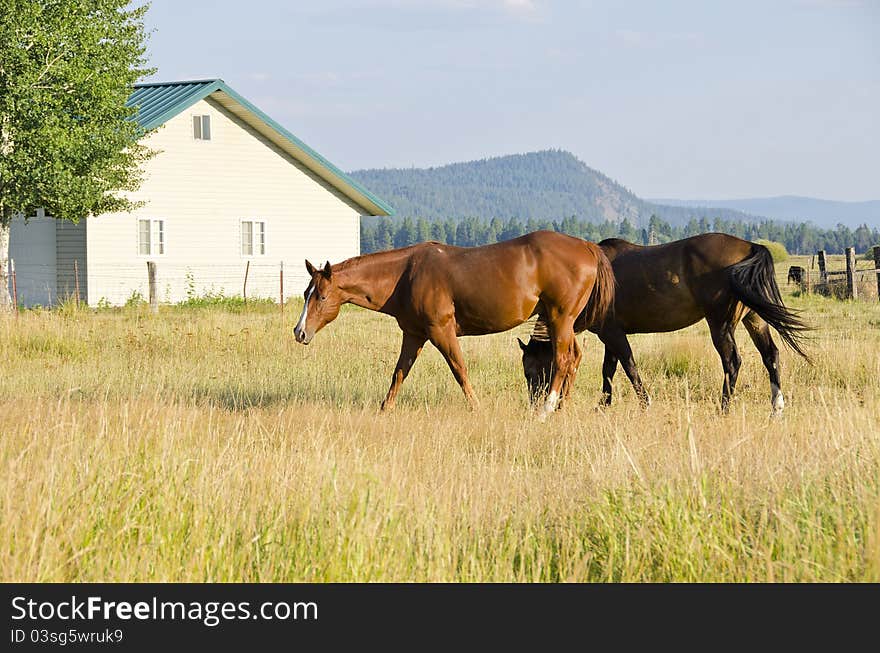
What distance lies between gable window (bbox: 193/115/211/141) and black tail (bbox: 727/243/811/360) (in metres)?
24.3

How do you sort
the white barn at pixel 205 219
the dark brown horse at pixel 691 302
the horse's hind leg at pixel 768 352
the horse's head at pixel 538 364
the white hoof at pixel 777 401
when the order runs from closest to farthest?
1. the white hoof at pixel 777 401
2. the horse's hind leg at pixel 768 352
3. the dark brown horse at pixel 691 302
4. the horse's head at pixel 538 364
5. the white barn at pixel 205 219

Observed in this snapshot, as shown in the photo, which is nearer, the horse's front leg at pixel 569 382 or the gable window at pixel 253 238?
the horse's front leg at pixel 569 382

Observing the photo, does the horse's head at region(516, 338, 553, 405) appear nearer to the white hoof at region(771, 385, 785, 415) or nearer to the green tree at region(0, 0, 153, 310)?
the white hoof at region(771, 385, 785, 415)

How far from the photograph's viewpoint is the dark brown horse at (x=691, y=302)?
403 inches

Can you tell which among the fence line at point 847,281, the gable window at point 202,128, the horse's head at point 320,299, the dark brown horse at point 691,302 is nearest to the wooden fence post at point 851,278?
the fence line at point 847,281

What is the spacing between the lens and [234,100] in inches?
1242

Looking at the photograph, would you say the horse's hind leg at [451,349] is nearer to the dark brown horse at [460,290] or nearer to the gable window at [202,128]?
the dark brown horse at [460,290]

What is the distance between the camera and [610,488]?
588cm

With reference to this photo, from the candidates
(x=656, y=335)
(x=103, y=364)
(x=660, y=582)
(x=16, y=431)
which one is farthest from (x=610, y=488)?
(x=656, y=335)

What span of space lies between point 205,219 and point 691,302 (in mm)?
23287

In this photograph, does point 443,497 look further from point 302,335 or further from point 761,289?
point 761,289

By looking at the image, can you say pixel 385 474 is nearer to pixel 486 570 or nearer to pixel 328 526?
pixel 328 526

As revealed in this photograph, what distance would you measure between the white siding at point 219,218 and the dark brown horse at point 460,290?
19.8 meters

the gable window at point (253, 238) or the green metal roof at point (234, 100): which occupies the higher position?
the green metal roof at point (234, 100)
